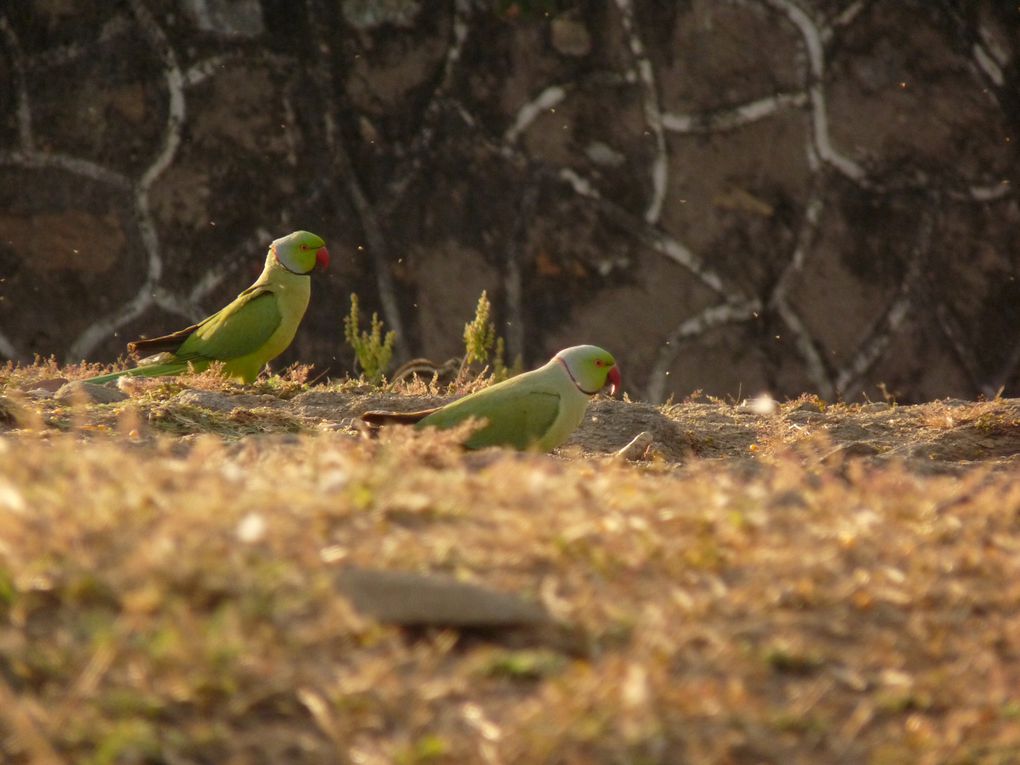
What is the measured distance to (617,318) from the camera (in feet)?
26.3

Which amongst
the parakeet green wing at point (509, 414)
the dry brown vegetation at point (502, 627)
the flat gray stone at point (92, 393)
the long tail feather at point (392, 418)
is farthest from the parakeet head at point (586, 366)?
the flat gray stone at point (92, 393)

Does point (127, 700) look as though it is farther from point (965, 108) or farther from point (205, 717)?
point (965, 108)

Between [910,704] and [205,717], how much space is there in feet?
3.61

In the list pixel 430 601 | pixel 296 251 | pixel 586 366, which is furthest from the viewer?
pixel 296 251

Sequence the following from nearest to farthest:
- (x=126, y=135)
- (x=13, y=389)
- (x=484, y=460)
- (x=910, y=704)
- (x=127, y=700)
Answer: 1. (x=127, y=700)
2. (x=910, y=704)
3. (x=484, y=460)
4. (x=13, y=389)
5. (x=126, y=135)

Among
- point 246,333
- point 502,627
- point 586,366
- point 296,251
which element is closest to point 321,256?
point 296,251

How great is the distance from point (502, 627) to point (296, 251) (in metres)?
4.05

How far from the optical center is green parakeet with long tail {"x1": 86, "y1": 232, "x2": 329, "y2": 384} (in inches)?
231

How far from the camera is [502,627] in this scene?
2.27 meters

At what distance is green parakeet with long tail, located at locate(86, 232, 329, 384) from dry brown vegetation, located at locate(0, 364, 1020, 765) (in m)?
2.78

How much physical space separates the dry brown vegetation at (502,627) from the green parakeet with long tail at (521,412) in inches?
37.3

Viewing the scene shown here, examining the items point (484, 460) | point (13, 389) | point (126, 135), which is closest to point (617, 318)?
point (126, 135)

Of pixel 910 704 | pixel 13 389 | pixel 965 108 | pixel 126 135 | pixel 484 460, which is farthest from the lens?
pixel 126 135

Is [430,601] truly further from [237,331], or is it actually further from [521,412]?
[237,331]
